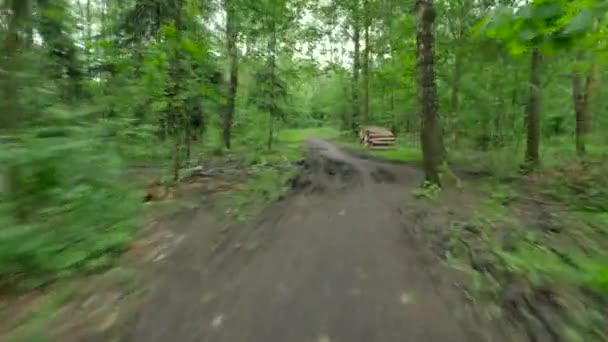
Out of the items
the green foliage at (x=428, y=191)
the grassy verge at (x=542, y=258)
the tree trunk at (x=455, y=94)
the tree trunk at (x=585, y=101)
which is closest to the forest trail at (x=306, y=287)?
the grassy verge at (x=542, y=258)

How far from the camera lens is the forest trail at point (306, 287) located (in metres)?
3.24

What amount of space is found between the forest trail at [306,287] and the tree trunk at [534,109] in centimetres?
838

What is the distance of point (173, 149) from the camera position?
10594mm

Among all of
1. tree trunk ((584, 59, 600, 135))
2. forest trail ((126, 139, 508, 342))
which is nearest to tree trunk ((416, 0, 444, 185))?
forest trail ((126, 139, 508, 342))

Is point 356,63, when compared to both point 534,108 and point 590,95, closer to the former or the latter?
point 590,95

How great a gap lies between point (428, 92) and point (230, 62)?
11.4 metres

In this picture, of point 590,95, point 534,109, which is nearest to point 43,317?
point 534,109

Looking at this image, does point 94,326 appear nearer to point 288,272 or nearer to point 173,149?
point 288,272

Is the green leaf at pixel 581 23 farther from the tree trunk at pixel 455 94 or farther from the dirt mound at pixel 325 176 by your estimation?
the tree trunk at pixel 455 94

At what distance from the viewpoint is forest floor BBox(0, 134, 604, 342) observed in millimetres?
3240

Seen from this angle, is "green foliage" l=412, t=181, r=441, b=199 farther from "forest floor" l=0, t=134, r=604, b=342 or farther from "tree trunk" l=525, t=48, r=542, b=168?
"tree trunk" l=525, t=48, r=542, b=168

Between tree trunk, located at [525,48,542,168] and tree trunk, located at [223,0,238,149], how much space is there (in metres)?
11.0

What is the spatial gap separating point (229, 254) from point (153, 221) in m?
2.62

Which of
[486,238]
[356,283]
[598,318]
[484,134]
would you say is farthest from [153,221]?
[484,134]
